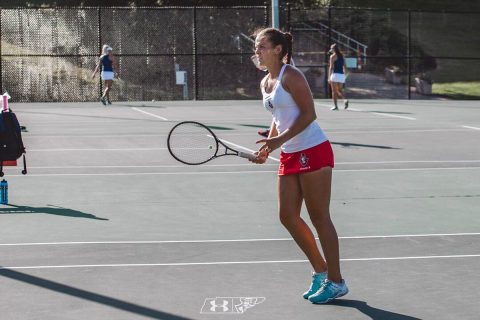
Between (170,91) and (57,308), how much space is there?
105 ft

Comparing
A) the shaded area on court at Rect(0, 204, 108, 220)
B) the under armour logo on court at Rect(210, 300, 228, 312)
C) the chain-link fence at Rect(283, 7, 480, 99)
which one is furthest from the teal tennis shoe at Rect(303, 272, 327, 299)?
the chain-link fence at Rect(283, 7, 480, 99)

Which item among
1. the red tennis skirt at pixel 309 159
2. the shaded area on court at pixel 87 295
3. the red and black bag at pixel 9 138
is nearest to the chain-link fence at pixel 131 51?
the red and black bag at pixel 9 138

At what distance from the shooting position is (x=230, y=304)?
300 inches

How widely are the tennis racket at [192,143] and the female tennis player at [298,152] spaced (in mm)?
1547

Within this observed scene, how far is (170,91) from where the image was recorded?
39281 millimetres

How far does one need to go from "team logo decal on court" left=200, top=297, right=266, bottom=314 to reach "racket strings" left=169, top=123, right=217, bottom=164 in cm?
176

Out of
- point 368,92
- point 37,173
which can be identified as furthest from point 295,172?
point 368,92

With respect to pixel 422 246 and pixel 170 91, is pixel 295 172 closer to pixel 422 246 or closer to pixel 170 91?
pixel 422 246

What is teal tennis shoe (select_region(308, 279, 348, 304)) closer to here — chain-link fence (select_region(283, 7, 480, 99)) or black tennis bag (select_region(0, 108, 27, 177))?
black tennis bag (select_region(0, 108, 27, 177))

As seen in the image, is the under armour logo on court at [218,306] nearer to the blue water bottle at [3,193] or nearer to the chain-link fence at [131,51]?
the blue water bottle at [3,193]

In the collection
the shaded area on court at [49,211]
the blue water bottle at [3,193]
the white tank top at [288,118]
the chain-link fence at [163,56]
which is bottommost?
the shaded area on court at [49,211]

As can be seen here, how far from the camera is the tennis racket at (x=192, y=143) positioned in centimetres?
928

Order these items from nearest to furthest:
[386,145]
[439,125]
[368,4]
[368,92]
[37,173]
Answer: [37,173]
[386,145]
[439,125]
[368,92]
[368,4]

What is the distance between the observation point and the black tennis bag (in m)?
11.9
